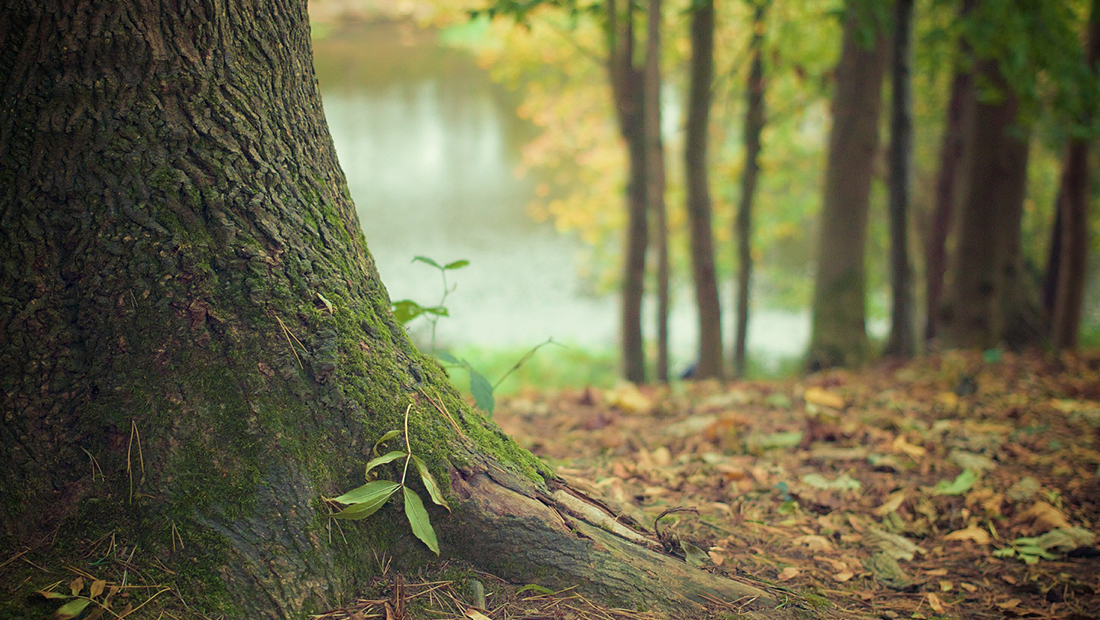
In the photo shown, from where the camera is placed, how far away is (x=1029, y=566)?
2.06 metres

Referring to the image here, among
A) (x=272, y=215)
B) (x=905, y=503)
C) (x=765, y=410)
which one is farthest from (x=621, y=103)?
(x=272, y=215)

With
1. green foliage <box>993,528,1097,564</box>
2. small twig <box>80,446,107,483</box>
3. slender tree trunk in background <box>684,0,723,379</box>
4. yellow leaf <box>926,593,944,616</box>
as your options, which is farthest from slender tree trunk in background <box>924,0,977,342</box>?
small twig <box>80,446,107,483</box>

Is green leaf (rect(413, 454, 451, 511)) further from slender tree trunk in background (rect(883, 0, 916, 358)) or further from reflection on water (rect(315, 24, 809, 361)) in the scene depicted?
reflection on water (rect(315, 24, 809, 361))

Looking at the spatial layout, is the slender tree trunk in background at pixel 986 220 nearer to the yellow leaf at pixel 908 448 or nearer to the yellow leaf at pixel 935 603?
the yellow leaf at pixel 908 448

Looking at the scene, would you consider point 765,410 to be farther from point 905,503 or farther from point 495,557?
point 495,557

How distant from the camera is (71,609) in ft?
4.33

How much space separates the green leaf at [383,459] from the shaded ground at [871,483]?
56 cm

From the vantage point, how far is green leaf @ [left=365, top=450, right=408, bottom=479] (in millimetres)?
1482

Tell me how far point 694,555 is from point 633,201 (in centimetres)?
482

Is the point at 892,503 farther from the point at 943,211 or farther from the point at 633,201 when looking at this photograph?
the point at 943,211

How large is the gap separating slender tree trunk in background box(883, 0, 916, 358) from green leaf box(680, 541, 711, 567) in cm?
490

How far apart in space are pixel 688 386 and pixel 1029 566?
2.70 meters

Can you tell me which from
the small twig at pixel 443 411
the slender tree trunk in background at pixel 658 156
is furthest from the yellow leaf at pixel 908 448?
the slender tree trunk in background at pixel 658 156

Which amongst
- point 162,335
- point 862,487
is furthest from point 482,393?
point 862,487
